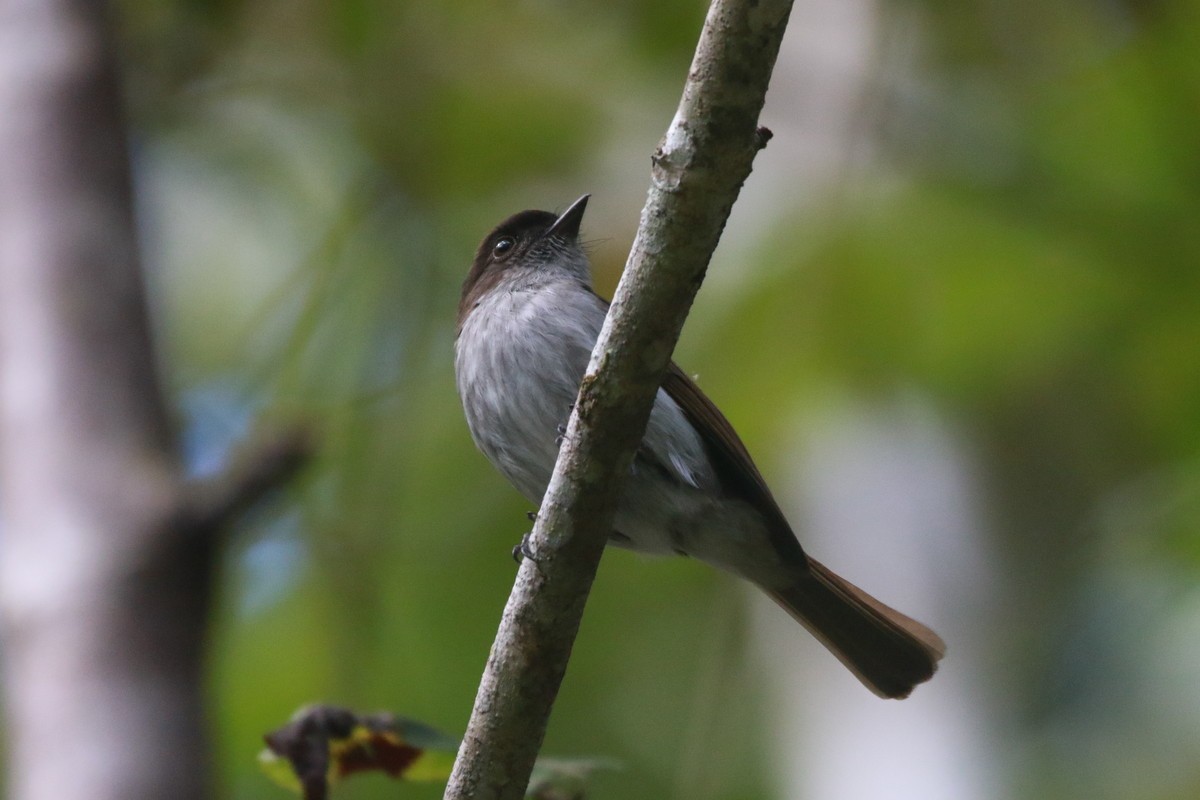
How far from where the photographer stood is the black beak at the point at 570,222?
429cm

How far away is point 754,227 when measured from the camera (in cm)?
602

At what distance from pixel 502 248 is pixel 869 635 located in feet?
5.53

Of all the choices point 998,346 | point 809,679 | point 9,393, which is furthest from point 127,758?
point 998,346

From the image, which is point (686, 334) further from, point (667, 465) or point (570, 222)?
point (667, 465)

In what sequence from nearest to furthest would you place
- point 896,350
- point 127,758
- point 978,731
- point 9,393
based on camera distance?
1. point 127,758
2. point 9,393
3. point 978,731
4. point 896,350

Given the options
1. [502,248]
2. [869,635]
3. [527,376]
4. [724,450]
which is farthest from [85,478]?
[869,635]

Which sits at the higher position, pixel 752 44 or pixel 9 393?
pixel 752 44

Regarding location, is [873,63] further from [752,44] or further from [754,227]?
[752,44]

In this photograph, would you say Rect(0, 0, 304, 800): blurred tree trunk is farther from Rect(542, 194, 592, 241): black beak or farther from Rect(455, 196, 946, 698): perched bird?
Rect(542, 194, 592, 241): black beak

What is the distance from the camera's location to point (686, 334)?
5.96 metres

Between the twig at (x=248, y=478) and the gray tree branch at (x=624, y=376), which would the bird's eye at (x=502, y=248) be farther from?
the gray tree branch at (x=624, y=376)

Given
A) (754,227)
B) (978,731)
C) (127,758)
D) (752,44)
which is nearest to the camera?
(752,44)

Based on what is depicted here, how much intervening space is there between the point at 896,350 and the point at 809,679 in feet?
4.40

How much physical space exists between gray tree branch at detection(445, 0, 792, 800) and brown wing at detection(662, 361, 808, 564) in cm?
121
